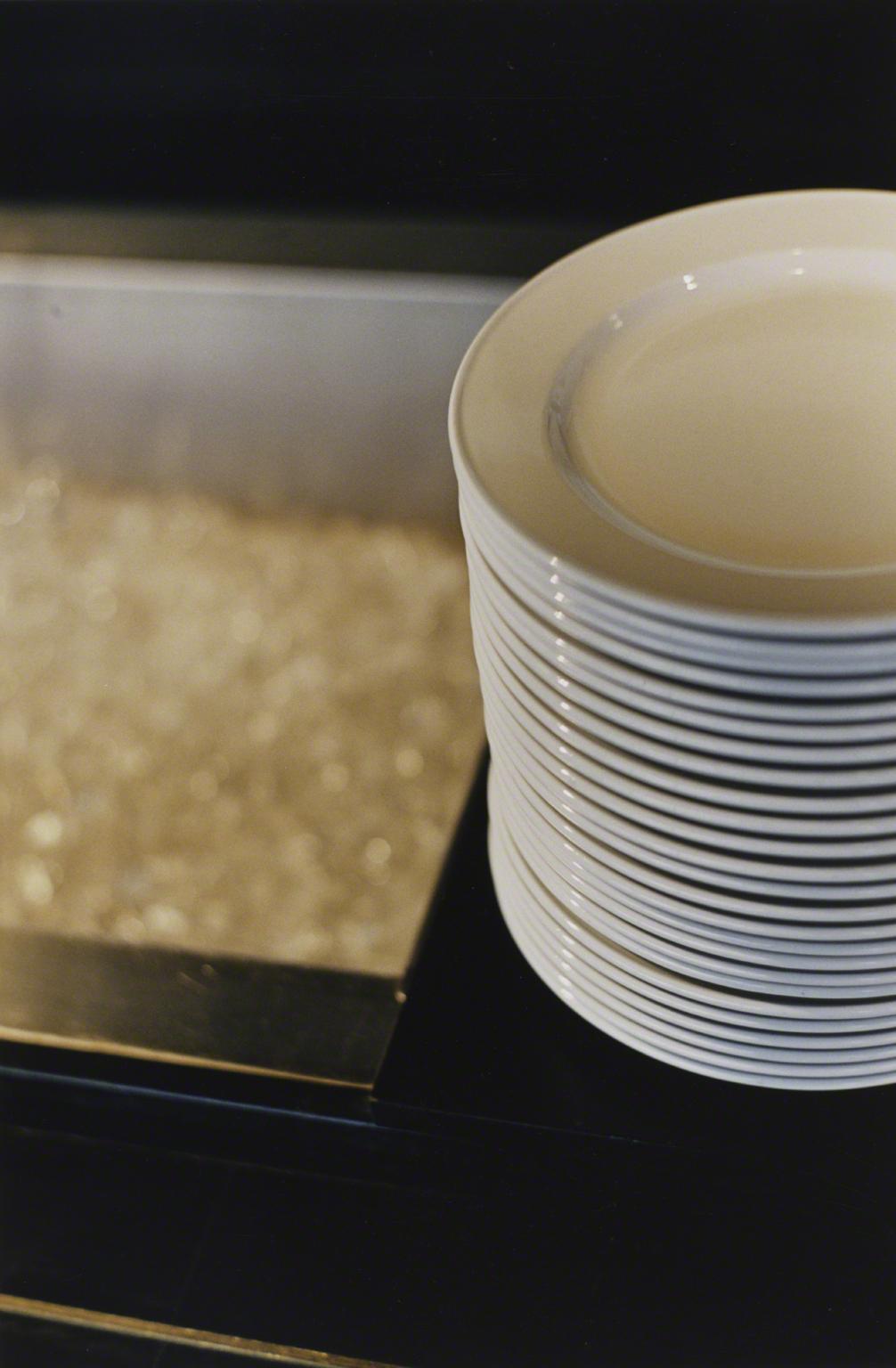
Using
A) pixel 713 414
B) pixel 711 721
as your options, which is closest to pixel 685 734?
pixel 711 721

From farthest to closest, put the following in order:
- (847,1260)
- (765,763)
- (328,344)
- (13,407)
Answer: (13,407) → (328,344) → (847,1260) → (765,763)

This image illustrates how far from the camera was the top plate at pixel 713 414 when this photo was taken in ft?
1.11

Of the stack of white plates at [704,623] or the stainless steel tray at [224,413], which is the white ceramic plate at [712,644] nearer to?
the stack of white plates at [704,623]

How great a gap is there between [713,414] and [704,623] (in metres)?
0.12

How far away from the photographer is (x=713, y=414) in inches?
16.5

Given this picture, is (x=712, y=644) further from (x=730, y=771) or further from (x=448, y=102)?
(x=448, y=102)

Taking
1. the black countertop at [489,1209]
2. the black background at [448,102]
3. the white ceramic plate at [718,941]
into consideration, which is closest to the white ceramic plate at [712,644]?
the white ceramic plate at [718,941]

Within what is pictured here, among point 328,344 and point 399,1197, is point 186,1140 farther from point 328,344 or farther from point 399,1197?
point 328,344

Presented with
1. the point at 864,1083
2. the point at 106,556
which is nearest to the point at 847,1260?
the point at 864,1083

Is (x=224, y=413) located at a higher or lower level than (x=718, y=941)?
lower

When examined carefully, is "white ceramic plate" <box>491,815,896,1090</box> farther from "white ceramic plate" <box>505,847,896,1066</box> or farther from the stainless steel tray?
the stainless steel tray

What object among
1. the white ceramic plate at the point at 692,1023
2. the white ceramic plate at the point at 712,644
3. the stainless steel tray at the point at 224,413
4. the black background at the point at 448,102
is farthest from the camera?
the black background at the point at 448,102

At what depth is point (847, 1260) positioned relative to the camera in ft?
1.54

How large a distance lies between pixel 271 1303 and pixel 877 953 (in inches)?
11.3
